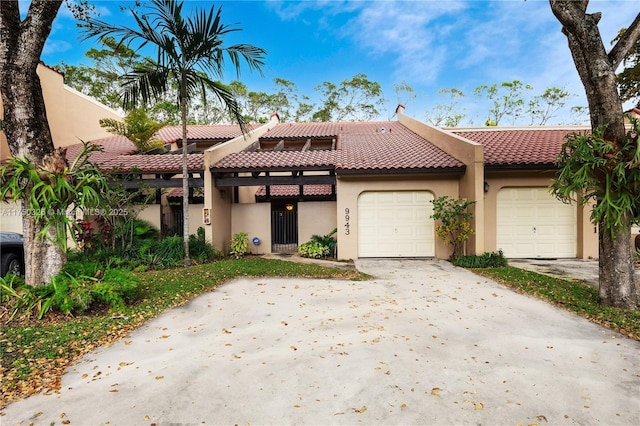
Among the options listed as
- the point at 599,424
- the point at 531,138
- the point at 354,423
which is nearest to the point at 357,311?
the point at 354,423

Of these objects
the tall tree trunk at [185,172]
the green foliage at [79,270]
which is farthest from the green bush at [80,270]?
the tall tree trunk at [185,172]

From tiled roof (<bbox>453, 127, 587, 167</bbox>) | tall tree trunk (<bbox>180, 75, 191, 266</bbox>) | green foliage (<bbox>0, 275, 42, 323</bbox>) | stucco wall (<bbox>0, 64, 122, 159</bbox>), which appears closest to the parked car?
green foliage (<bbox>0, 275, 42, 323</bbox>)

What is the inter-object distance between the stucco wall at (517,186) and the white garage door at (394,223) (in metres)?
1.78

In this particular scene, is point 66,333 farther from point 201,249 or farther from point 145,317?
point 201,249

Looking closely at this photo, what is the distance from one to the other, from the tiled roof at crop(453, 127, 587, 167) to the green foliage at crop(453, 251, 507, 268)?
2.81 m

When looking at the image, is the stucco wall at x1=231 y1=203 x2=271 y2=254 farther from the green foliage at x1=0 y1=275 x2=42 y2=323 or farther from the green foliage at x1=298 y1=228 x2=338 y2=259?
the green foliage at x1=0 y1=275 x2=42 y2=323

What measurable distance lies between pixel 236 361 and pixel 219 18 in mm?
8269

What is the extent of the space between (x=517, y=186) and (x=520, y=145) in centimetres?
212

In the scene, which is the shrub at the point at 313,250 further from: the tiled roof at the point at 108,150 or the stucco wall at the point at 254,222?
the tiled roof at the point at 108,150

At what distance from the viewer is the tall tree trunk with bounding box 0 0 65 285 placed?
5.28 metres


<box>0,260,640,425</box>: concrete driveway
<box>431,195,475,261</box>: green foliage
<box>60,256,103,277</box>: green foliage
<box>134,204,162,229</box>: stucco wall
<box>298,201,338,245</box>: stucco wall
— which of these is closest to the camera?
<box>0,260,640,425</box>: concrete driveway

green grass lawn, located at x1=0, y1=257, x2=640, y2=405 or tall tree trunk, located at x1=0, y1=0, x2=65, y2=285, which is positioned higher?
tall tree trunk, located at x1=0, y1=0, x2=65, y2=285

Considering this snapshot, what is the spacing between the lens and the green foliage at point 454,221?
31.6 ft

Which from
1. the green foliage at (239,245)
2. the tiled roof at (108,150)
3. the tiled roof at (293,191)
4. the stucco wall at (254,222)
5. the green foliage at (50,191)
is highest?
the tiled roof at (108,150)
